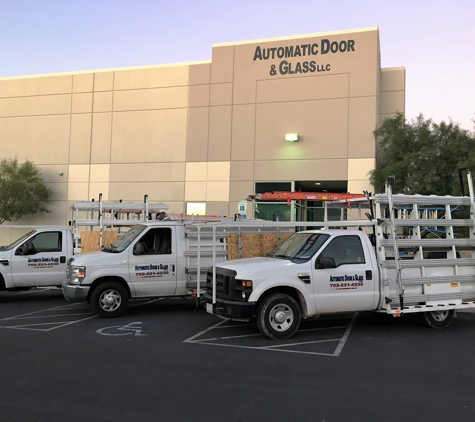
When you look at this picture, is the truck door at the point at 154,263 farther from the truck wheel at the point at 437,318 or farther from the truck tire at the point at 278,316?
the truck wheel at the point at 437,318

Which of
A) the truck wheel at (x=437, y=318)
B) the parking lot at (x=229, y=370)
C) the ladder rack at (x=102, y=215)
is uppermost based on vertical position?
the ladder rack at (x=102, y=215)

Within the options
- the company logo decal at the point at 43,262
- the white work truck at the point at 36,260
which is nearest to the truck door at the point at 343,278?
the white work truck at the point at 36,260

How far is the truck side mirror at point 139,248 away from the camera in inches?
392

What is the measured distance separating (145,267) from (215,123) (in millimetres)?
15467

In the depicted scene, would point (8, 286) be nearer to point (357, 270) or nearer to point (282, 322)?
point (282, 322)

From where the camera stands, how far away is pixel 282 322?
7926 mm

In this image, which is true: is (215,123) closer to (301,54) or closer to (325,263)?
(301,54)

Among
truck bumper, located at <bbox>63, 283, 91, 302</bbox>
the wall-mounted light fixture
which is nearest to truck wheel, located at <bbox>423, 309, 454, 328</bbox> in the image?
truck bumper, located at <bbox>63, 283, 91, 302</bbox>

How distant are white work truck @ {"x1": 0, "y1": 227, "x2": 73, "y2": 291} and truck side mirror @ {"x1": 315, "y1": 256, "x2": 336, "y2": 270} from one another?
6657mm

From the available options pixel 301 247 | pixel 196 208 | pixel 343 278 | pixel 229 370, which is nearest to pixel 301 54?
pixel 196 208

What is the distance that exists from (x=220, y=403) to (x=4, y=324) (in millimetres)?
6001

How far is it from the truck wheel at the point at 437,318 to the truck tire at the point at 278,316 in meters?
2.83

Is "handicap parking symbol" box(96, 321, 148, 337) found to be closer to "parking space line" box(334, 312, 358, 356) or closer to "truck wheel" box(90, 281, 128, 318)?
"truck wheel" box(90, 281, 128, 318)

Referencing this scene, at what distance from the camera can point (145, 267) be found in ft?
32.6
